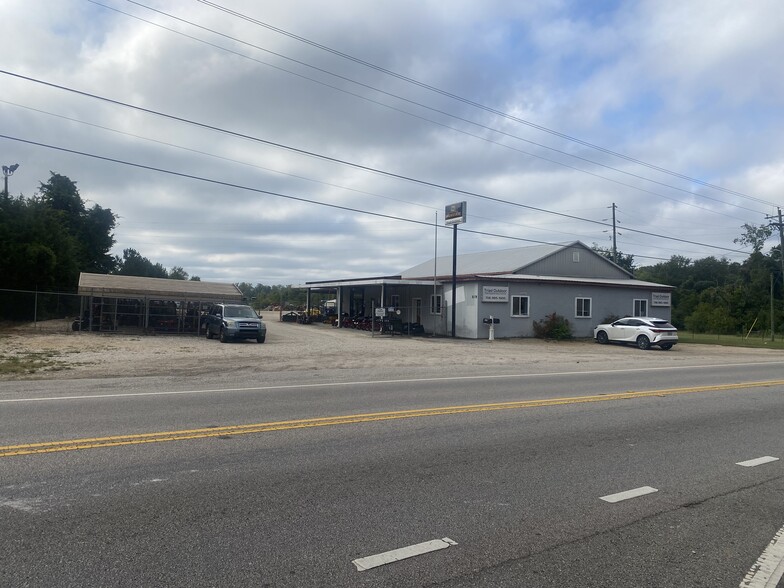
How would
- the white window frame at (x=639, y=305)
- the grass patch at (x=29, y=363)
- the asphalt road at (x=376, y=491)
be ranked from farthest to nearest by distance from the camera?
the white window frame at (x=639, y=305) → the grass patch at (x=29, y=363) → the asphalt road at (x=376, y=491)

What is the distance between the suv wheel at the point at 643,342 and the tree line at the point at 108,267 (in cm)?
2174

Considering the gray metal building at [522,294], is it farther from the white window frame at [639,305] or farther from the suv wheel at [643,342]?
the suv wheel at [643,342]

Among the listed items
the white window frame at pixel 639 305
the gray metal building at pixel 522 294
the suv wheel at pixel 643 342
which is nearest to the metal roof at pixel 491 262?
the gray metal building at pixel 522 294

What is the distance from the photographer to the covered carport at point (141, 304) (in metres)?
31.4

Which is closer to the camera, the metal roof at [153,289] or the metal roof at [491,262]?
the metal roof at [153,289]

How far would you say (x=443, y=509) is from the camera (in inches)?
212

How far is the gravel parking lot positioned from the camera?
1722 centimetres

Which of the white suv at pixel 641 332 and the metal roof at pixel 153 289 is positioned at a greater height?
the metal roof at pixel 153 289

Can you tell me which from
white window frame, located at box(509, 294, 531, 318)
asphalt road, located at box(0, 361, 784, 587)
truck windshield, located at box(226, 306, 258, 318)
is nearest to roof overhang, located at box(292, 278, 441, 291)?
white window frame, located at box(509, 294, 531, 318)

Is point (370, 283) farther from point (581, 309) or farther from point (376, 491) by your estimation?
point (376, 491)

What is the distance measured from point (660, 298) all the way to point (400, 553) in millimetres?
41684

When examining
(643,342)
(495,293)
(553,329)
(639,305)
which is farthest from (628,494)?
(639,305)

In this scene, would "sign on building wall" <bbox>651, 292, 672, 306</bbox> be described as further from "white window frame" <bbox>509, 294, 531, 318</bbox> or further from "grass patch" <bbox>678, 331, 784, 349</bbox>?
"white window frame" <bbox>509, 294, 531, 318</bbox>

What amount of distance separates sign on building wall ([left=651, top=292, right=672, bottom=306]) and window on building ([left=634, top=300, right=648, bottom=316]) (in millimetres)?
742
